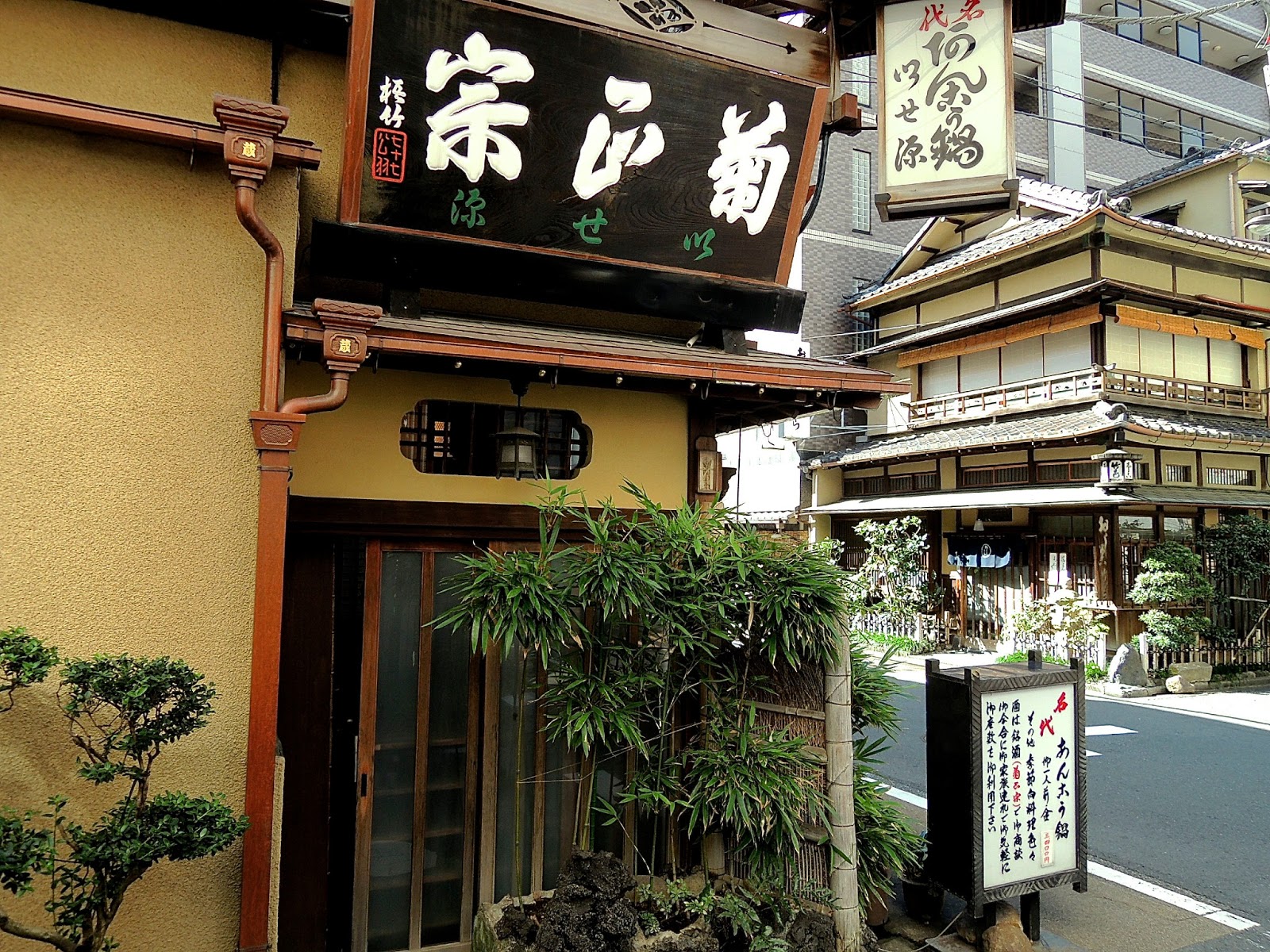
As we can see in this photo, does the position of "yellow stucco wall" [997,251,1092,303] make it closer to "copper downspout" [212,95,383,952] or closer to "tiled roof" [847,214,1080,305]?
"tiled roof" [847,214,1080,305]

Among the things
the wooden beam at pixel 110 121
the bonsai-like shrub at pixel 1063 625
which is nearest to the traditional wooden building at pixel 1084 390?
the bonsai-like shrub at pixel 1063 625

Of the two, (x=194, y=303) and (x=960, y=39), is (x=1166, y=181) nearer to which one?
(x=960, y=39)

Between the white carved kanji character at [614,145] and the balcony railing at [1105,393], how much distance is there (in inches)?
582

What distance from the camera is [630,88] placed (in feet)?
17.8

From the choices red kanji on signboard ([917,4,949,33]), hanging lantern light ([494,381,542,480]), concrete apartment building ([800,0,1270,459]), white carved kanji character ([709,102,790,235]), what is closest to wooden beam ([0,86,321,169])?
hanging lantern light ([494,381,542,480])

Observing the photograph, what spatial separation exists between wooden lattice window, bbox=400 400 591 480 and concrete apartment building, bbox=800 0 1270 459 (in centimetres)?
1833

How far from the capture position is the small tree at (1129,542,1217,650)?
1539 centimetres

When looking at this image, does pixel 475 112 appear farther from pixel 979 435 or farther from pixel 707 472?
pixel 979 435

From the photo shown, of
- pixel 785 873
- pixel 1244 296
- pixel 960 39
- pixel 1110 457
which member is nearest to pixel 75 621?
pixel 785 873

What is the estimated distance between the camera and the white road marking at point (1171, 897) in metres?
5.85

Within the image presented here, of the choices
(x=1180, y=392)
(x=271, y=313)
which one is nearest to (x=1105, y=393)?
(x=1180, y=392)

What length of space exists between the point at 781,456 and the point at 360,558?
824 inches

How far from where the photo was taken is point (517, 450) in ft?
17.7

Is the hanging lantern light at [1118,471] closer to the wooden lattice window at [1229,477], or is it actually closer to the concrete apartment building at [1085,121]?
the wooden lattice window at [1229,477]
